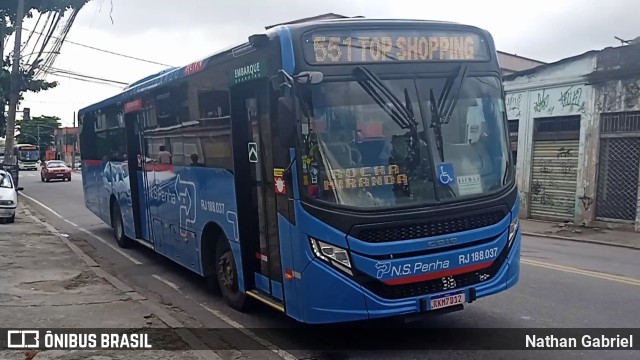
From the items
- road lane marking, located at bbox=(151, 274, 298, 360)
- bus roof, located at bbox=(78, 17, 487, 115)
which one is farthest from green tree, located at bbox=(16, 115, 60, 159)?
road lane marking, located at bbox=(151, 274, 298, 360)

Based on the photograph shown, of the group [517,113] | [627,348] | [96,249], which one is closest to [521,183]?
[517,113]

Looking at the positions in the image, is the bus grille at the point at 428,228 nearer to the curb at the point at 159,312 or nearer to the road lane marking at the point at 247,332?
the road lane marking at the point at 247,332

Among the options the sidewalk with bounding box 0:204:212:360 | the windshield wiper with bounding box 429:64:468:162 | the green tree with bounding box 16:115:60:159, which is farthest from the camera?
the green tree with bounding box 16:115:60:159

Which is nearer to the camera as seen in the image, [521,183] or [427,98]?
[427,98]

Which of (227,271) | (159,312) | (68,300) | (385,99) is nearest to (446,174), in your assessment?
(385,99)

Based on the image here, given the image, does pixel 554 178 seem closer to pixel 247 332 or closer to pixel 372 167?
pixel 247 332

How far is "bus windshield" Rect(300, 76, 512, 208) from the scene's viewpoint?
5.13 meters

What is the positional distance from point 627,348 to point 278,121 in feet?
12.3

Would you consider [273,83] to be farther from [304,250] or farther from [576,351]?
[576,351]

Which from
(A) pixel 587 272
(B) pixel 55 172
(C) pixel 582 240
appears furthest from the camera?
(B) pixel 55 172

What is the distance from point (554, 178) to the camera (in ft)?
58.9

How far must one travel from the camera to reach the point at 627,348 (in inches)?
216

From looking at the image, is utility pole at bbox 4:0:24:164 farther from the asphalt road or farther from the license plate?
the license plate

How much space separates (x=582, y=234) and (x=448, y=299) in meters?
12.0
